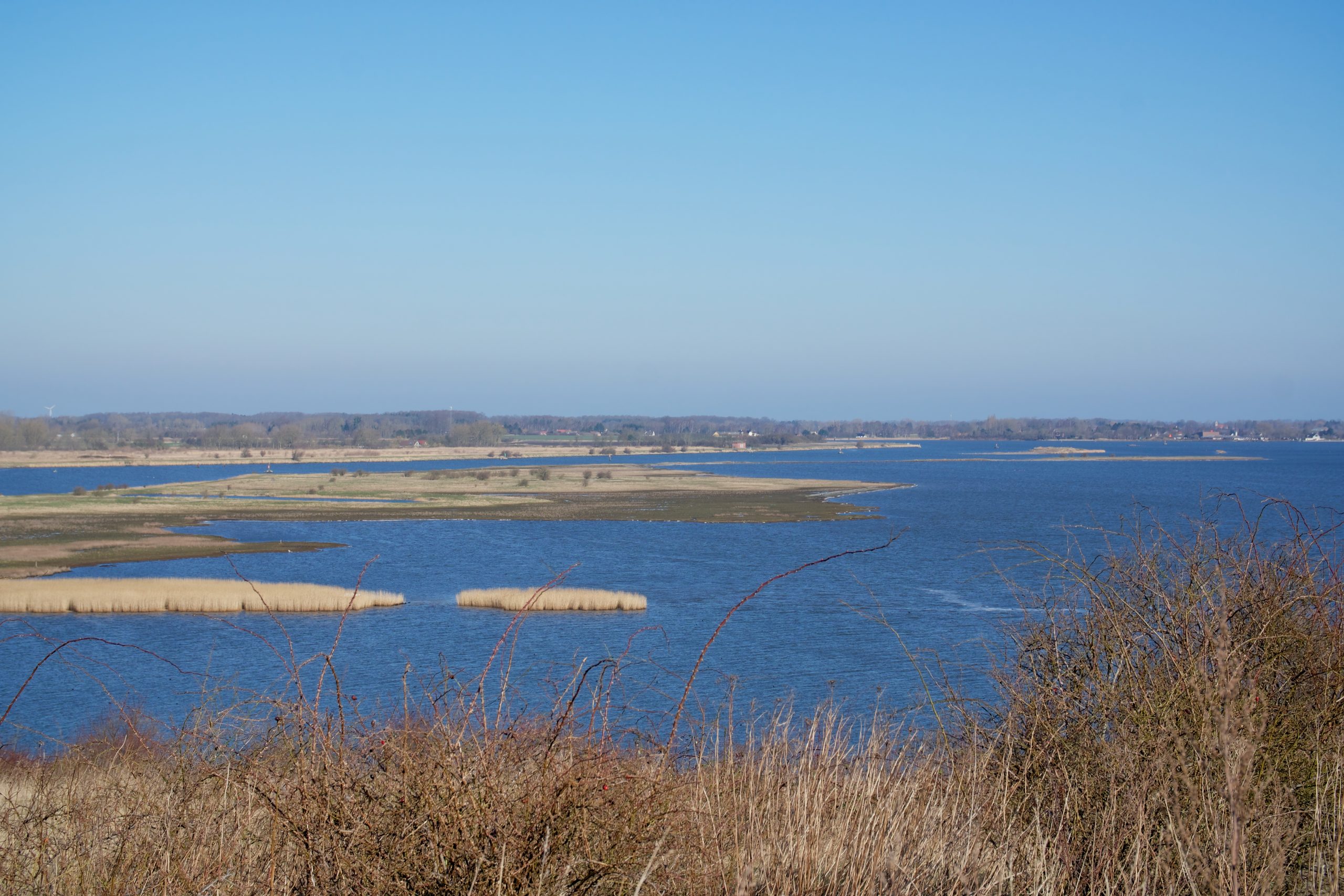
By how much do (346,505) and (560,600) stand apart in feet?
146

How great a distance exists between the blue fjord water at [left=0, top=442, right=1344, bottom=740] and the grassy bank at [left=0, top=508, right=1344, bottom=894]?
581 millimetres

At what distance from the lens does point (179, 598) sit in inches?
1359

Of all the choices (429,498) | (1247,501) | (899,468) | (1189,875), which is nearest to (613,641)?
(1189,875)

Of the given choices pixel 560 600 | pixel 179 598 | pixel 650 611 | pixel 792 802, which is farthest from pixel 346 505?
pixel 792 802

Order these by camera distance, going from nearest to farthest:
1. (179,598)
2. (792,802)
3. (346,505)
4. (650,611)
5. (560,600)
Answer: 1. (792,802)
2. (650,611)
3. (560,600)
4. (179,598)
5. (346,505)

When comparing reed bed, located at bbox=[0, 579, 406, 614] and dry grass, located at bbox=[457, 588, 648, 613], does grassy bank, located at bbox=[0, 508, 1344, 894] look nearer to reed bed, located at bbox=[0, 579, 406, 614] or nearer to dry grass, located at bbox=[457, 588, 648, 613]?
dry grass, located at bbox=[457, 588, 648, 613]

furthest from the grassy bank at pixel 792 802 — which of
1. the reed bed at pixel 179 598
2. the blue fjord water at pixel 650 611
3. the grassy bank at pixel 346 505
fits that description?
A: the grassy bank at pixel 346 505

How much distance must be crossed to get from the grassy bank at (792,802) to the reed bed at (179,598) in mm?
29732

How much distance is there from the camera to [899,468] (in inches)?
5512

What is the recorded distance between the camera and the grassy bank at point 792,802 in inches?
130

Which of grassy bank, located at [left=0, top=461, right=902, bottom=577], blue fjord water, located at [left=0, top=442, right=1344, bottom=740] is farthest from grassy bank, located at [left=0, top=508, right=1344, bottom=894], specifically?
grassy bank, located at [left=0, top=461, right=902, bottom=577]

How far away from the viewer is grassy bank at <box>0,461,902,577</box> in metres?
50.0

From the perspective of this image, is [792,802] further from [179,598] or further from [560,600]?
[179,598]

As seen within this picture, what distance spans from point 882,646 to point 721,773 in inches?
892
